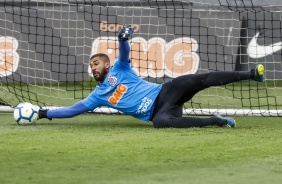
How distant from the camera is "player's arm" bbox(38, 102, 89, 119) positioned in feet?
34.1

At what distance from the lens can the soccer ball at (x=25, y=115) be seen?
1055cm

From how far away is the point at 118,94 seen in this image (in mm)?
10312

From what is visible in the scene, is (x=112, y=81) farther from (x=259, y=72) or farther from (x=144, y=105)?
(x=259, y=72)

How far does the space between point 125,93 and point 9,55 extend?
5.64 metres

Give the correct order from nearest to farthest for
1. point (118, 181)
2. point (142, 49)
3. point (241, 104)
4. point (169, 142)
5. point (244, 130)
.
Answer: point (118, 181)
point (169, 142)
point (244, 130)
point (241, 104)
point (142, 49)

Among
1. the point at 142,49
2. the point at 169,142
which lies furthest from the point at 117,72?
the point at 142,49

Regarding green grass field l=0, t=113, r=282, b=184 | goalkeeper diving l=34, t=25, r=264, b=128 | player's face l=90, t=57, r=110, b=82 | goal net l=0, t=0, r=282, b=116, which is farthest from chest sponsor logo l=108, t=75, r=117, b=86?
goal net l=0, t=0, r=282, b=116

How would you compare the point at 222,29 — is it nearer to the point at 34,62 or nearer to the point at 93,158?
the point at 34,62

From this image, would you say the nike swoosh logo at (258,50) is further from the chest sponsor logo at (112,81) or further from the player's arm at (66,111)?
the player's arm at (66,111)

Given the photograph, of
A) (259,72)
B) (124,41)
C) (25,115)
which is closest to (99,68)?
(124,41)

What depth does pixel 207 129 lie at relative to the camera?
9.85 m

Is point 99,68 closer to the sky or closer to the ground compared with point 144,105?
closer to the sky

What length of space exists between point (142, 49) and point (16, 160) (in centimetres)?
884

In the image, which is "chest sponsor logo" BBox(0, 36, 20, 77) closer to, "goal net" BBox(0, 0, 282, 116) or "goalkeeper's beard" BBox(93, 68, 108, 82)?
"goal net" BBox(0, 0, 282, 116)
